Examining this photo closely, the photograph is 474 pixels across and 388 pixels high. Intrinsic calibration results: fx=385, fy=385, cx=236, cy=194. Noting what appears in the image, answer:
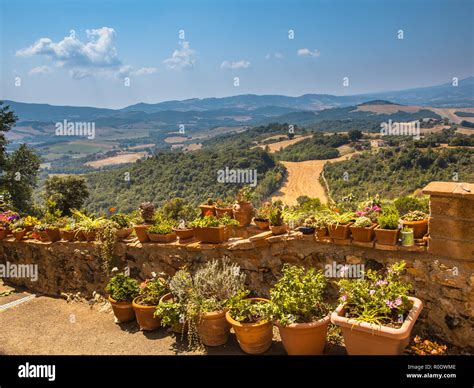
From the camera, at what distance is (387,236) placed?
4051 millimetres

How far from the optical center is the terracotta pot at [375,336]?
10.7 feet

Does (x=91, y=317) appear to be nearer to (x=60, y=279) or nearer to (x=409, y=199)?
(x=60, y=279)

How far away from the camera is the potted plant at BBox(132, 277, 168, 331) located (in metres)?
4.85

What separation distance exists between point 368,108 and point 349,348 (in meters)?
128

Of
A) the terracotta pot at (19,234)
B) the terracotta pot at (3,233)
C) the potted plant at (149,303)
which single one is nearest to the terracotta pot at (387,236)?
the potted plant at (149,303)

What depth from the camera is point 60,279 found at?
6762 mm

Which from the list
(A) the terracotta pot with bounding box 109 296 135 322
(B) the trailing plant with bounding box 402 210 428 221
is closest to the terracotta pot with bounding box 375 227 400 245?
(B) the trailing plant with bounding box 402 210 428 221

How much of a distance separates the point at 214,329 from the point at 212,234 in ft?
4.18

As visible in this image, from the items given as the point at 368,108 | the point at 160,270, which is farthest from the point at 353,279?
the point at 368,108

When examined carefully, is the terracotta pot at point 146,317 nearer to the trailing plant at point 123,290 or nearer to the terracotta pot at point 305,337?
the trailing plant at point 123,290

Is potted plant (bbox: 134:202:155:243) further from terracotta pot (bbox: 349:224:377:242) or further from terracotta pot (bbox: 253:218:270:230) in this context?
terracotta pot (bbox: 349:224:377:242)

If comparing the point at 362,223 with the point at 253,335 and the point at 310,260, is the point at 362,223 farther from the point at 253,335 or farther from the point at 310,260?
the point at 253,335

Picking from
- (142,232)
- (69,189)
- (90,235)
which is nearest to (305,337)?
(142,232)

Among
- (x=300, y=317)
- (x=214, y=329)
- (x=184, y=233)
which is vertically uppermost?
(x=184, y=233)
